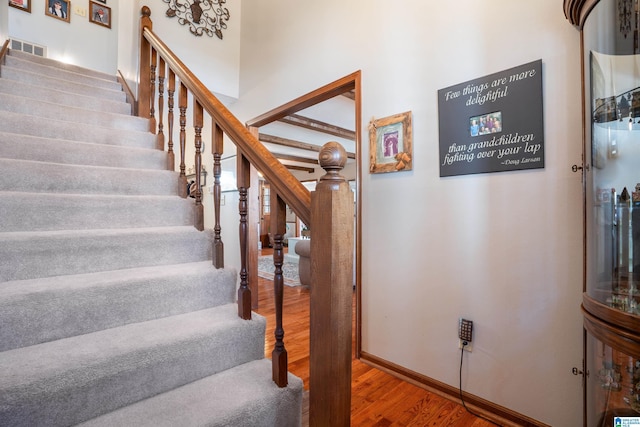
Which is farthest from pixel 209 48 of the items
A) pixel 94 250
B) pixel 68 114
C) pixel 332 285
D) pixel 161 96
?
pixel 332 285

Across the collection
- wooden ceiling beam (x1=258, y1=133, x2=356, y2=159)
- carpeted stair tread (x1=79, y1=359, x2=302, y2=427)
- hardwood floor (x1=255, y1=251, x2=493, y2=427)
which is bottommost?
hardwood floor (x1=255, y1=251, x2=493, y2=427)

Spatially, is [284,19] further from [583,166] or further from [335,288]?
[335,288]

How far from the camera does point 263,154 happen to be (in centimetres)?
110

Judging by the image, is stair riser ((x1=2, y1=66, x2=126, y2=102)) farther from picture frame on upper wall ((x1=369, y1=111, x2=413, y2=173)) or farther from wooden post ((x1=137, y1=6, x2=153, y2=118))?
picture frame on upper wall ((x1=369, y1=111, x2=413, y2=173))

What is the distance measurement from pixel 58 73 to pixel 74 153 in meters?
1.86

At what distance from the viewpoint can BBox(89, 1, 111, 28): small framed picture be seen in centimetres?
470

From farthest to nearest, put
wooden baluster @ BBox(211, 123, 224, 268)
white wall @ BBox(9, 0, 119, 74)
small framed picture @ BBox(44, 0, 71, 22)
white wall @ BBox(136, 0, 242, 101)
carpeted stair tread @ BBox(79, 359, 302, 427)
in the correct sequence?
small framed picture @ BBox(44, 0, 71, 22)
white wall @ BBox(9, 0, 119, 74)
white wall @ BBox(136, 0, 242, 101)
wooden baluster @ BBox(211, 123, 224, 268)
carpeted stair tread @ BBox(79, 359, 302, 427)

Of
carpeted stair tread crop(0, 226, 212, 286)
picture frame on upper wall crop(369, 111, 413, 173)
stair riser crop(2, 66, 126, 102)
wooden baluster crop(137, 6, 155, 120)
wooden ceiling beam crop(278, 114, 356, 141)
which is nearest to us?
carpeted stair tread crop(0, 226, 212, 286)

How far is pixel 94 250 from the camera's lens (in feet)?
4.43

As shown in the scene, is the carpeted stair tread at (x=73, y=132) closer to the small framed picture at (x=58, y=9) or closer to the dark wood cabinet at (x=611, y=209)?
the dark wood cabinet at (x=611, y=209)

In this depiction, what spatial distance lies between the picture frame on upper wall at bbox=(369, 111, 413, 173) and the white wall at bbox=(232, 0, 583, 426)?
0.17 feet

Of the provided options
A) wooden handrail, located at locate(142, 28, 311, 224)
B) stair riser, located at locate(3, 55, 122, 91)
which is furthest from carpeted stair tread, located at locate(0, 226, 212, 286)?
stair riser, located at locate(3, 55, 122, 91)

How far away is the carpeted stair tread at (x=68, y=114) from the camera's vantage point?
2.04 metres

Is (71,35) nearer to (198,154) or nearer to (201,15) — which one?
(201,15)
